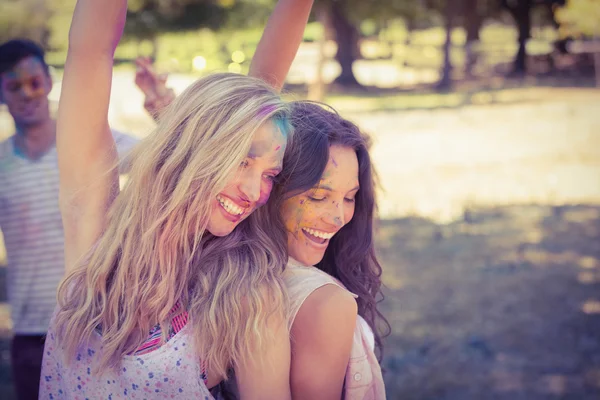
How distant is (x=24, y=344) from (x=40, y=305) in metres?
0.18

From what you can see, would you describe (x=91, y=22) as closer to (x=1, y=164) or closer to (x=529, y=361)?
(x=1, y=164)

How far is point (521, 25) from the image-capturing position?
28.5 meters

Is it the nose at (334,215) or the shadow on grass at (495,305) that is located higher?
the nose at (334,215)

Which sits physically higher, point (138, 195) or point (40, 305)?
point (138, 195)

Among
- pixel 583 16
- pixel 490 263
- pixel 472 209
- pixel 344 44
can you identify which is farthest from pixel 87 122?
pixel 344 44

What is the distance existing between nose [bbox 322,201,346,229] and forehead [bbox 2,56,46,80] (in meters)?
2.02

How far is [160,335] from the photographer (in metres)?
1.80

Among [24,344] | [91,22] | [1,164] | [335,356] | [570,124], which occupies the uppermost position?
[91,22]

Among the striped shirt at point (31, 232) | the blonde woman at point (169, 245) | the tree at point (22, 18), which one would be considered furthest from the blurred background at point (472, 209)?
the tree at point (22, 18)

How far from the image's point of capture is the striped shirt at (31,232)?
9.95ft

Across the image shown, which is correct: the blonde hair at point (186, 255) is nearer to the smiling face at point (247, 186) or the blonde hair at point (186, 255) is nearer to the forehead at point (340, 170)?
the smiling face at point (247, 186)

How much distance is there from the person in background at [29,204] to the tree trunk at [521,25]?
26.4m

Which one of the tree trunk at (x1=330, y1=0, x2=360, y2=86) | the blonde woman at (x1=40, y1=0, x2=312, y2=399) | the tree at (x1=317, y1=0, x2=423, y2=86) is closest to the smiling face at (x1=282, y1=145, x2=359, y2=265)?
the blonde woman at (x1=40, y1=0, x2=312, y2=399)

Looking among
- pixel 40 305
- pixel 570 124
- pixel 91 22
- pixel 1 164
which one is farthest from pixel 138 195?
pixel 570 124
